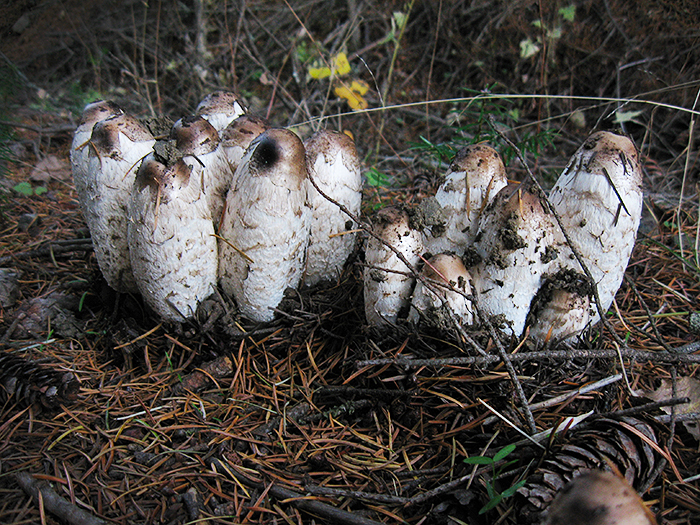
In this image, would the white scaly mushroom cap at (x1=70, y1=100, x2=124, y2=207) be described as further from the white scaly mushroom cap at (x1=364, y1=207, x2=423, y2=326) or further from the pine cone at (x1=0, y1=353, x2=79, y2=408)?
the white scaly mushroom cap at (x1=364, y1=207, x2=423, y2=326)

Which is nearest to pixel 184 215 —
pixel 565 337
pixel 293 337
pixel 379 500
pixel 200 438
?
pixel 293 337

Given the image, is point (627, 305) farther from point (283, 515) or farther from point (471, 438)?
point (283, 515)

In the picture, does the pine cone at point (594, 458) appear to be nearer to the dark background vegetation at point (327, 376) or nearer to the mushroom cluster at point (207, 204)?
the dark background vegetation at point (327, 376)

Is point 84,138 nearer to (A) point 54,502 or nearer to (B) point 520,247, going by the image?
(A) point 54,502

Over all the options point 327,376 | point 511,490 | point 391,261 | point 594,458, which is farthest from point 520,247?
point 327,376

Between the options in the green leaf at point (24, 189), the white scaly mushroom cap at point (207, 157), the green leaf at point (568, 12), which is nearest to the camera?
the white scaly mushroom cap at point (207, 157)

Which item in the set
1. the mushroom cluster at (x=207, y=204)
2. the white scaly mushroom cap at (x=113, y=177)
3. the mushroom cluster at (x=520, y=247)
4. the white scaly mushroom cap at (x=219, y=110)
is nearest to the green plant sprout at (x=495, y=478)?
the mushroom cluster at (x=520, y=247)

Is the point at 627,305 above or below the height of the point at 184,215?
below
